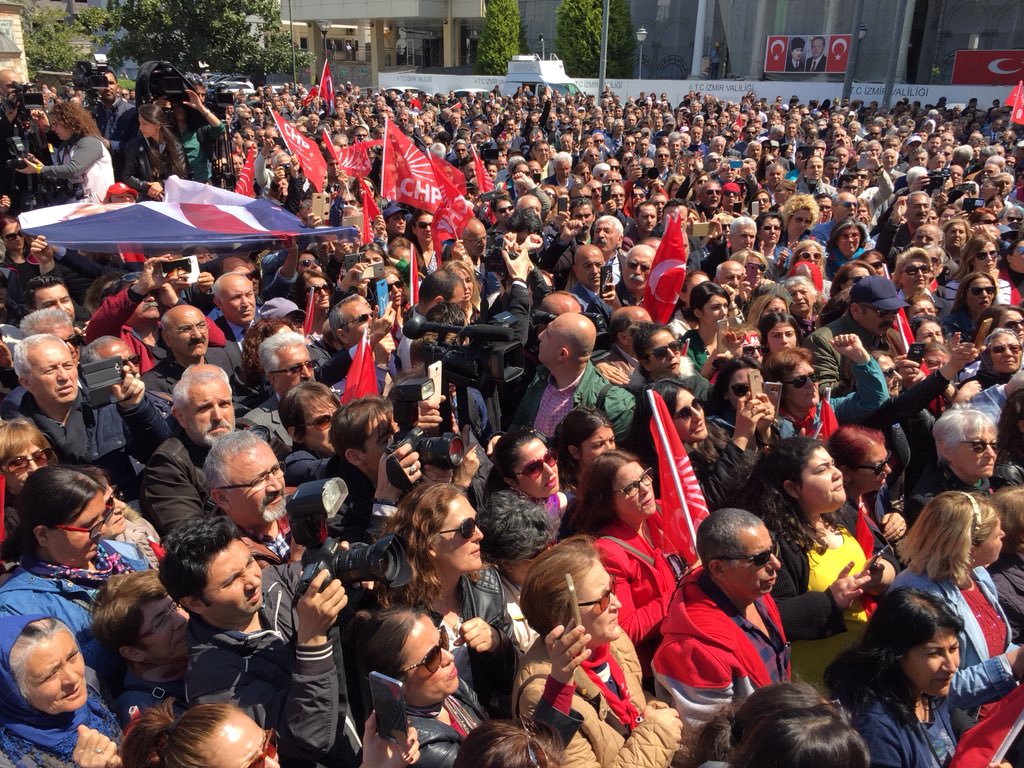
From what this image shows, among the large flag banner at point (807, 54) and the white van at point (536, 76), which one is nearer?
the white van at point (536, 76)

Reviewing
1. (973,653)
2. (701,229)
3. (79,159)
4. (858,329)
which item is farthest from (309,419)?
(701,229)

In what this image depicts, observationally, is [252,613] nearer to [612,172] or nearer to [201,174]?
[201,174]

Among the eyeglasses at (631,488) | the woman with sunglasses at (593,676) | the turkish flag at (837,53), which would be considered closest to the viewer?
the woman with sunglasses at (593,676)

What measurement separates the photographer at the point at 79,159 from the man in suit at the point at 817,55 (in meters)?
34.4

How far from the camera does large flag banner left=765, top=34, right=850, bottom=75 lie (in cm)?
3534

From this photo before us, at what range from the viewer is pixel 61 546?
9.39 feet

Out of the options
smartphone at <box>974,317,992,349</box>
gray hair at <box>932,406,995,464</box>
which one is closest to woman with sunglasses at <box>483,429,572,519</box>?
gray hair at <box>932,406,995,464</box>

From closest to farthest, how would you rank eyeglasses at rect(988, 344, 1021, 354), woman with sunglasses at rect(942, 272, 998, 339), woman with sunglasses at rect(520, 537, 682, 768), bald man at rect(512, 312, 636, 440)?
woman with sunglasses at rect(520, 537, 682, 768) → bald man at rect(512, 312, 636, 440) → eyeglasses at rect(988, 344, 1021, 354) → woman with sunglasses at rect(942, 272, 998, 339)

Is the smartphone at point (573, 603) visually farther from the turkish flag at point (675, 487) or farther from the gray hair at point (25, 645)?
the gray hair at point (25, 645)

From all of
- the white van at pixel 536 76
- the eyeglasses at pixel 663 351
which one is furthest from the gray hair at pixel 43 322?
the white van at pixel 536 76

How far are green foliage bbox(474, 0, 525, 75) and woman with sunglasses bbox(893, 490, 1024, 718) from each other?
152 feet

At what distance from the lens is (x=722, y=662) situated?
2607 mm

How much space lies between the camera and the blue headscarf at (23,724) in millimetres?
2340

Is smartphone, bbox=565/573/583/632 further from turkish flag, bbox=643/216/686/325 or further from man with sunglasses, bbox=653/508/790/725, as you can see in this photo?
turkish flag, bbox=643/216/686/325
